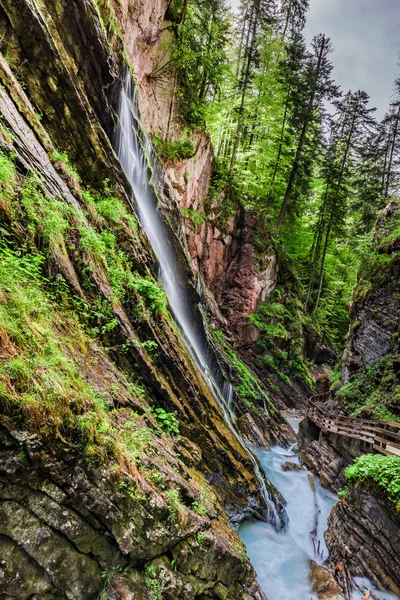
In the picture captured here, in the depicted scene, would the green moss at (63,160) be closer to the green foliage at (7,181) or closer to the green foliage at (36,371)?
the green foliage at (7,181)

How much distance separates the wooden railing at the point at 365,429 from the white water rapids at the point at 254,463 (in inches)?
93.2

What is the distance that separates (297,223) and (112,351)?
90.5ft

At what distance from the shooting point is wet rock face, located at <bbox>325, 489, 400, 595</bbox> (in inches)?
287

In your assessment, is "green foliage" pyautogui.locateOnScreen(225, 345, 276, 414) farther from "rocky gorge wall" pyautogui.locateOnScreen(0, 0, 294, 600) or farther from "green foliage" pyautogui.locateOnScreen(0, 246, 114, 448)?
"green foliage" pyautogui.locateOnScreen(0, 246, 114, 448)

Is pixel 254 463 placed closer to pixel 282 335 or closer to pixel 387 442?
pixel 387 442

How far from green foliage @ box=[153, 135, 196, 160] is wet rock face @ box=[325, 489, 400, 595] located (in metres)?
16.8

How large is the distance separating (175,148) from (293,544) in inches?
711

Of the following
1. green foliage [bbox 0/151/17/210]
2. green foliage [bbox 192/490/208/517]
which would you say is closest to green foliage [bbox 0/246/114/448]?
green foliage [bbox 0/151/17/210]

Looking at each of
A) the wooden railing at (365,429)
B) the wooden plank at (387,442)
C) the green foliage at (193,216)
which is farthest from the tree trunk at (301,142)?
the wooden plank at (387,442)

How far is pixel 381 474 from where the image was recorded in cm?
811

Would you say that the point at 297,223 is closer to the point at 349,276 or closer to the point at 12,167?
the point at 349,276

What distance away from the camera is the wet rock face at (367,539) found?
729cm

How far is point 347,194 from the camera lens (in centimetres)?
2747

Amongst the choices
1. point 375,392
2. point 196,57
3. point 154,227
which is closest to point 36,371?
point 154,227
